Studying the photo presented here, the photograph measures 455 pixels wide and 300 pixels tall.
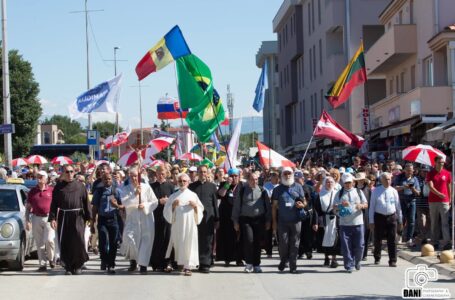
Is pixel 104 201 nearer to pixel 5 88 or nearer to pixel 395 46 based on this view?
pixel 5 88

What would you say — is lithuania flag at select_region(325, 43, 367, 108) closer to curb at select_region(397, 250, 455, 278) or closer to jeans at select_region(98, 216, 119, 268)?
curb at select_region(397, 250, 455, 278)

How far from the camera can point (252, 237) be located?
15.8 metres

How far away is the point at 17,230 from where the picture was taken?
15.7m

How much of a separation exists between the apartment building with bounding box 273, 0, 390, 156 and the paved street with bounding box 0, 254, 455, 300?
93.7ft

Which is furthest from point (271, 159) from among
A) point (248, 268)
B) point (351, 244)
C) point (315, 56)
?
point (315, 56)

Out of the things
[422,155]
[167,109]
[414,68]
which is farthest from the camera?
[167,109]

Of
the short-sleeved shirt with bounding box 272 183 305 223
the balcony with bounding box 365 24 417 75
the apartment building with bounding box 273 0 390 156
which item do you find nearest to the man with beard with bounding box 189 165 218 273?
the short-sleeved shirt with bounding box 272 183 305 223

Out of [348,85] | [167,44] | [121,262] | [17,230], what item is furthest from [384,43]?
[17,230]

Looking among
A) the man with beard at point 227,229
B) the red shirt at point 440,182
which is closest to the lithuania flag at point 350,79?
the red shirt at point 440,182

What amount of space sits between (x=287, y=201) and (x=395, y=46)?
64.9ft

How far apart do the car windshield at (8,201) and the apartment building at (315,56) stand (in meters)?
28.0

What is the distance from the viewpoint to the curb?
1454 cm

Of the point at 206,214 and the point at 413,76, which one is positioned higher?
the point at 413,76

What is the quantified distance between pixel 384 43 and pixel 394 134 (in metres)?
5.17
